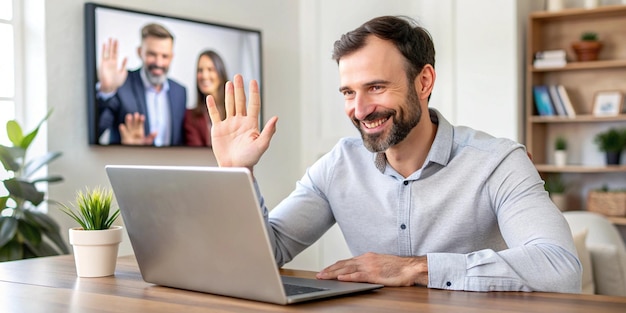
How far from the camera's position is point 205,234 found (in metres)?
1.40

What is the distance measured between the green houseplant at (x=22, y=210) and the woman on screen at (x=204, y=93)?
1.08m

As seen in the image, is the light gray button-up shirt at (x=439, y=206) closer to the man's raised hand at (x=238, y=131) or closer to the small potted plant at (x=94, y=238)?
the man's raised hand at (x=238, y=131)

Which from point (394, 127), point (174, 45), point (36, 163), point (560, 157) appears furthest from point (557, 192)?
point (394, 127)

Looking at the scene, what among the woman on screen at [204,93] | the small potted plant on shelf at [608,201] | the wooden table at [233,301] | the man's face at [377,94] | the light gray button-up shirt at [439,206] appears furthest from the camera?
the small potted plant on shelf at [608,201]

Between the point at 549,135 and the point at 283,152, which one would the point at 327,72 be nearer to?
the point at 283,152

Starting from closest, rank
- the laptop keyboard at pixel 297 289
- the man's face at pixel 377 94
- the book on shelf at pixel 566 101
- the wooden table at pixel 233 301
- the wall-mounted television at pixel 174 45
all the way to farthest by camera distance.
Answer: the wooden table at pixel 233 301 < the laptop keyboard at pixel 297 289 < the man's face at pixel 377 94 < the wall-mounted television at pixel 174 45 < the book on shelf at pixel 566 101

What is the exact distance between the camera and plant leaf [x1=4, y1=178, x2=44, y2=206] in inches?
130

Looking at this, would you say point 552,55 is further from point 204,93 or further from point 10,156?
point 10,156

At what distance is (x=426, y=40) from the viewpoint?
6.81ft

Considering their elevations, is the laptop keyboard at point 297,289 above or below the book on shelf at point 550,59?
below

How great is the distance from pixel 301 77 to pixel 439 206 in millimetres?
3508

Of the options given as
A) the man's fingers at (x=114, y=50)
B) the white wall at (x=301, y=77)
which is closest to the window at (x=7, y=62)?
the white wall at (x=301, y=77)

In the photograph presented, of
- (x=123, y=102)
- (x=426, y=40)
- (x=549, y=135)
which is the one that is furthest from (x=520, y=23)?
(x=426, y=40)

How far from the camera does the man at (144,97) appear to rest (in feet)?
13.0
